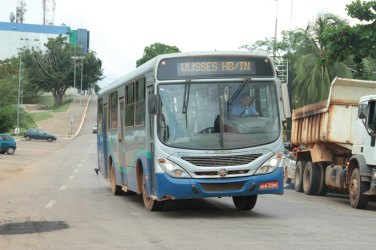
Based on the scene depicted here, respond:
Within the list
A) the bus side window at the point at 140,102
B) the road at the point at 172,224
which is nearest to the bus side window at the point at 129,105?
the bus side window at the point at 140,102

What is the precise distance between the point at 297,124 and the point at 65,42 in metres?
101

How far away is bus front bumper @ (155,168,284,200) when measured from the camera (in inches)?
484

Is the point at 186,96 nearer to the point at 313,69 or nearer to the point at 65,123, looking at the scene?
the point at 313,69

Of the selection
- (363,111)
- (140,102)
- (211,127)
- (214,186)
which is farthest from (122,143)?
(363,111)

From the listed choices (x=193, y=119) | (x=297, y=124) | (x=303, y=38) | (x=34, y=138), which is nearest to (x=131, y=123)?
(x=193, y=119)

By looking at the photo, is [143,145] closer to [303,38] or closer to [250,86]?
[250,86]

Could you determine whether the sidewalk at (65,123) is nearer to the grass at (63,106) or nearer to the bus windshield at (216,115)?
the grass at (63,106)

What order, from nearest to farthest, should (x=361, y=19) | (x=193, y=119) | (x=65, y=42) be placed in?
(x=193, y=119), (x=361, y=19), (x=65, y=42)

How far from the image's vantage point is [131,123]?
15.4 metres

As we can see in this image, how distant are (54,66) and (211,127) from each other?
10719cm

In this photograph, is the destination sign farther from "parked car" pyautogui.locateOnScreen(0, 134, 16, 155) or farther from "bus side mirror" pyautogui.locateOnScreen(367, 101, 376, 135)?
"parked car" pyautogui.locateOnScreen(0, 134, 16, 155)

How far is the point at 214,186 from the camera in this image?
12.4 m

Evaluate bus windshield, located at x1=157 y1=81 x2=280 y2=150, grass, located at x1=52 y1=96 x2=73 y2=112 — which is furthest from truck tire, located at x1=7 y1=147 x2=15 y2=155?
grass, located at x1=52 y1=96 x2=73 y2=112

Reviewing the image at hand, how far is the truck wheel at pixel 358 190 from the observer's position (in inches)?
656
